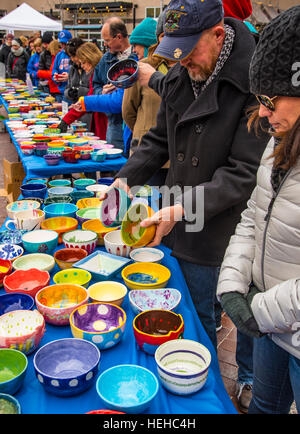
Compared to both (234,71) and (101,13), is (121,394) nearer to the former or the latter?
(234,71)

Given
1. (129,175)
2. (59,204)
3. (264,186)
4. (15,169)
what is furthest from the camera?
(15,169)

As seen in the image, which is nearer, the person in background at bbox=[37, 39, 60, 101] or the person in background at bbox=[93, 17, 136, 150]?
the person in background at bbox=[93, 17, 136, 150]

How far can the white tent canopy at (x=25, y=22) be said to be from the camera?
12559 millimetres

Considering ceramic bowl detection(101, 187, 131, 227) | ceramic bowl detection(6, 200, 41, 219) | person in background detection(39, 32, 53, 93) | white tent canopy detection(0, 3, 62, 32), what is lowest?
ceramic bowl detection(6, 200, 41, 219)

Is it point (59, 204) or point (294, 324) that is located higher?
point (294, 324)

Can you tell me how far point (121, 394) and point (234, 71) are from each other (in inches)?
48.3

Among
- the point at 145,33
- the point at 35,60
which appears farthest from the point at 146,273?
the point at 35,60

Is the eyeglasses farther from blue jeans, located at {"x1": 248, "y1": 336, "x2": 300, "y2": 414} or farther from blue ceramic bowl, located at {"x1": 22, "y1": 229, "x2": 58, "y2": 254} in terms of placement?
blue ceramic bowl, located at {"x1": 22, "y1": 229, "x2": 58, "y2": 254}

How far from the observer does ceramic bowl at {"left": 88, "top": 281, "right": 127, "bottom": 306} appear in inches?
56.3

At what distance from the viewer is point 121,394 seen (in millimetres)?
1027

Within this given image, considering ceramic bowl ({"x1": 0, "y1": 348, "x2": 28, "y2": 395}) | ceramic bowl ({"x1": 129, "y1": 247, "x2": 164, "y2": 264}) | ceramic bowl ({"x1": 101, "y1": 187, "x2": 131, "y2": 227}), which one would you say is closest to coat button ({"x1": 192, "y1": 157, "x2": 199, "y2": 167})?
ceramic bowl ({"x1": 101, "y1": 187, "x2": 131, "y2": 227})

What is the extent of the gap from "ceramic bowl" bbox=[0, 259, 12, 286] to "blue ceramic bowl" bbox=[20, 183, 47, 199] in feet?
2.83
